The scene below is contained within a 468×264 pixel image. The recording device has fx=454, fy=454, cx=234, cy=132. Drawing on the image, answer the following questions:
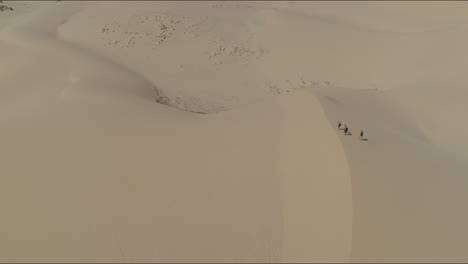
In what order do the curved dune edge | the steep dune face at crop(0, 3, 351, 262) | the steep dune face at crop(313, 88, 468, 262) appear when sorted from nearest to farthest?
the curved dune edge < the steep dune face at crop(313, 88, 468, 262) < the steep dune face at crop(0, 3, 351, 262)

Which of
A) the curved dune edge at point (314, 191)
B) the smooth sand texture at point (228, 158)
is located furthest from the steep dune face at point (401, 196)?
the curved dune edge at point (314, 191)

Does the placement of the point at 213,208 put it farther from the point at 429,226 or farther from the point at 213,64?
the point at 213,64

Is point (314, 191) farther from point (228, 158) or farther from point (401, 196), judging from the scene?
point (228, 158)

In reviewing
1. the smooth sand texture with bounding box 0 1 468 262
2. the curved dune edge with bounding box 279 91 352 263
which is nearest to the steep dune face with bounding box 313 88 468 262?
Result: the smooth sand texture with bounding box 0 1 468 262

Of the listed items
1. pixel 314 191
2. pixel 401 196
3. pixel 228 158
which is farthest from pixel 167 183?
pixel 401 196

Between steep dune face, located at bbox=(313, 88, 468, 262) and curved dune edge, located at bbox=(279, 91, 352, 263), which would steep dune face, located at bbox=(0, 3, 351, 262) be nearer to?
curved dune edge, located at bbox=(279, 91, 352, 263)

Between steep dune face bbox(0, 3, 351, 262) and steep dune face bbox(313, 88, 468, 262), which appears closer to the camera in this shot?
steep dune face bbox(313, 88, 468, 262)

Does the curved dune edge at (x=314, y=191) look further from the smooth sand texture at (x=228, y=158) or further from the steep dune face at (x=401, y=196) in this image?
the steep dune face at (x=401, y=196)
